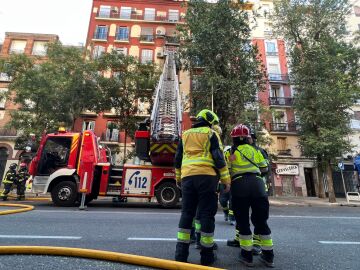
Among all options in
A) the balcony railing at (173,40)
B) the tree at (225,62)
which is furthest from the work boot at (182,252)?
the balcony railing at (173,40)

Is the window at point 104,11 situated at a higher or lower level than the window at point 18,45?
higher

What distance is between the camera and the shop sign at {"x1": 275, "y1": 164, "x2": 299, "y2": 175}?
25844 mm

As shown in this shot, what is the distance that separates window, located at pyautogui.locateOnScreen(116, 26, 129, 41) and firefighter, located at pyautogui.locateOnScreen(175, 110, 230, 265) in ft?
95.9

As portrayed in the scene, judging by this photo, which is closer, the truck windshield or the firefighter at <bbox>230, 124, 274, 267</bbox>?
the firefighter at <bbox>230, 124, 274, 267</bbox>

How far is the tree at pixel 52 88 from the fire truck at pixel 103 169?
7.72m

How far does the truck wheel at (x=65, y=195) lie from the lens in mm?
8828

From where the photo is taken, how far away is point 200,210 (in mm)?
3146

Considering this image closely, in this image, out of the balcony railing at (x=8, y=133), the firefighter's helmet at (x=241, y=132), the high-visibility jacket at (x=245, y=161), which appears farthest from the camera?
the balcony railing at (x=8, y=133)

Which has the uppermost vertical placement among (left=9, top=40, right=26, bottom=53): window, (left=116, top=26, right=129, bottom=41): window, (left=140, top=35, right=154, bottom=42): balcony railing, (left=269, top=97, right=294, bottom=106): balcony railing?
(left=116, top=26, right=129, bottom=41): window

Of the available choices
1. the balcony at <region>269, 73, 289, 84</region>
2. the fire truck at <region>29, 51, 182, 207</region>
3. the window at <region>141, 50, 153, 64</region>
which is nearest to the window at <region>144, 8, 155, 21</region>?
the window at <region>141, 50, 153, 64</region>

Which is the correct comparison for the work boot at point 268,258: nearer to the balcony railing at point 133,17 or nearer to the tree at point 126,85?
the tree at point 126,85

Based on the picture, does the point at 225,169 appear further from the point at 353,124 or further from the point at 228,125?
the point at 353,124

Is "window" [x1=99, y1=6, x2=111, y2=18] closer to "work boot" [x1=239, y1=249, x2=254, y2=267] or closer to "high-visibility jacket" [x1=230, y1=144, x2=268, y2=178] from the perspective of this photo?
"high-visibility jacket" [x1=230, y1=144, x2=268, y2=178]

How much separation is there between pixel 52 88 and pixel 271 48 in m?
24.8
